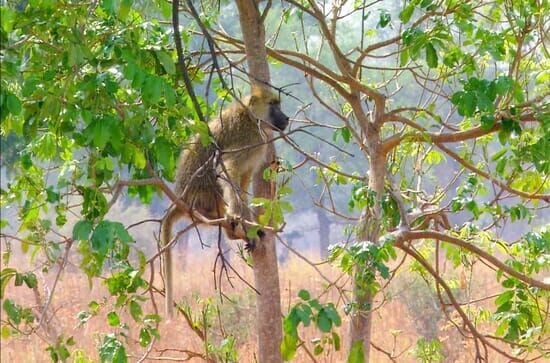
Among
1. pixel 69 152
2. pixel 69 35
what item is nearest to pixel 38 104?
pixel 69 35

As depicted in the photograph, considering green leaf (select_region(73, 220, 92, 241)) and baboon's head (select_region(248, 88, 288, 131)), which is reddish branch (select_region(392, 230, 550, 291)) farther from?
green leaf (select_region(73, 220, 92, 241))

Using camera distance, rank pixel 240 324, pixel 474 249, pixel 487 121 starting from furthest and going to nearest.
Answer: pixel 240 324, pixel 474 249, pixel 487 121

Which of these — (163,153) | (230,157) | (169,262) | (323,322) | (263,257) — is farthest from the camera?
(230,157)

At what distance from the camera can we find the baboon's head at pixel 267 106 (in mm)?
3779

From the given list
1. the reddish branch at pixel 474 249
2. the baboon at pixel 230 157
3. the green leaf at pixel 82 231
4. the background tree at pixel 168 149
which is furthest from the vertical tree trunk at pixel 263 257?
the green leaf at pixel 82 231

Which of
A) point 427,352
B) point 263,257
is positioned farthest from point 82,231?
point 427,352

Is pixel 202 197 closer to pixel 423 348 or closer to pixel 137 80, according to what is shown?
pixel 423 348

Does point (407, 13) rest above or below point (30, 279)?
above

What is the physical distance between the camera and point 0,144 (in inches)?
440

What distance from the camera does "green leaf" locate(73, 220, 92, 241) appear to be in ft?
5.89

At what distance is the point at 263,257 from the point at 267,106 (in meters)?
0.96

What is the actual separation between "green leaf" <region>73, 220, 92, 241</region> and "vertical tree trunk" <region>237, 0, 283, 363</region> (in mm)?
1302

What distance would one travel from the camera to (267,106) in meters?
3.84

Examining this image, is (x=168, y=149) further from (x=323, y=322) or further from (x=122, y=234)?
(x=323, y=322)
